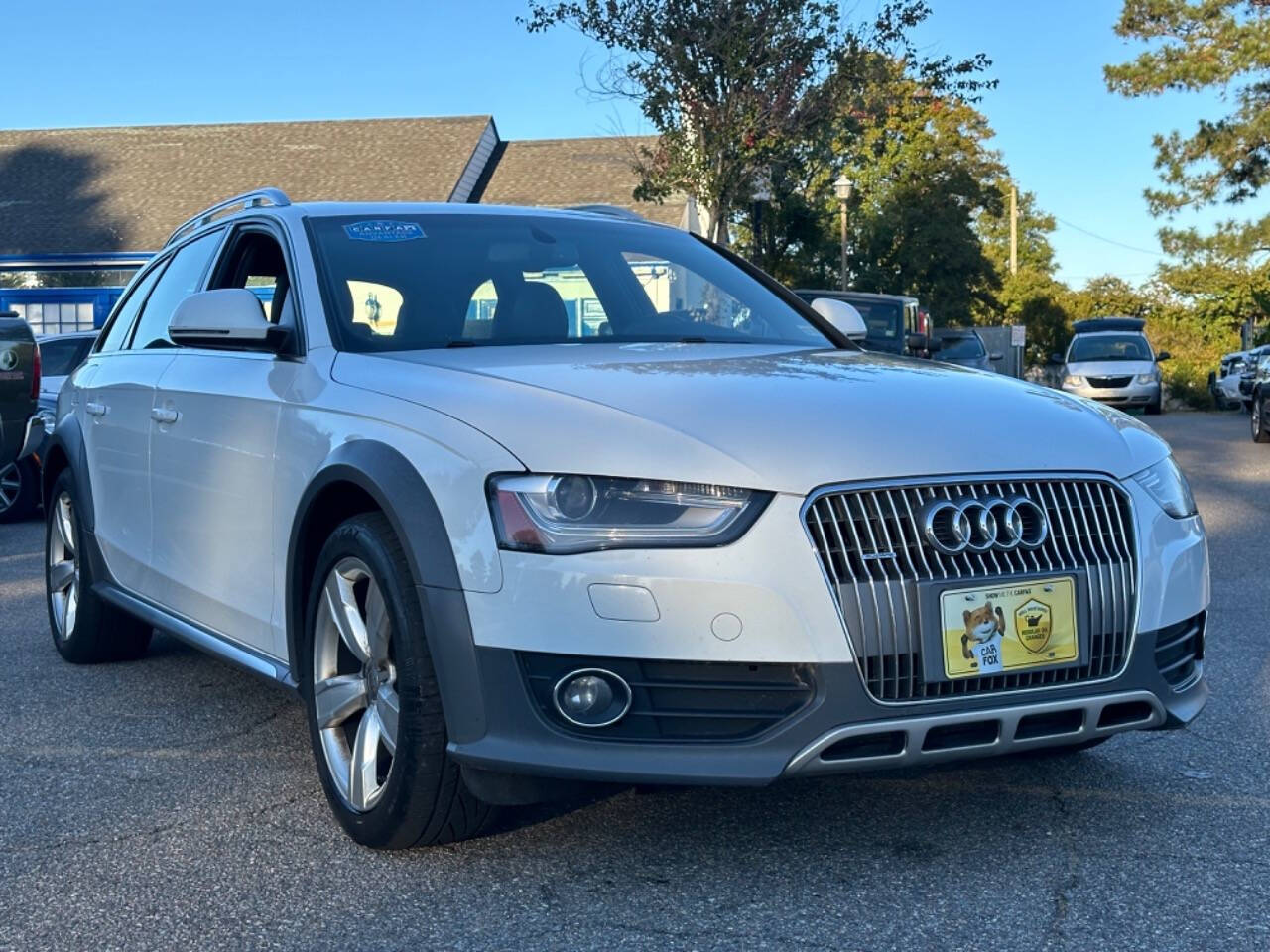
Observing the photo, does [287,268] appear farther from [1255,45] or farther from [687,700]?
[1255,45]

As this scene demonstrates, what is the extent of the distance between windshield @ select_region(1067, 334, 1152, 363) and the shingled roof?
13.2m

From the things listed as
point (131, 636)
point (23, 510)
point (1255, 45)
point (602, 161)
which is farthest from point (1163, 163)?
point (131, 636)

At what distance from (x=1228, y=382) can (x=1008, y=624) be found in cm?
2947

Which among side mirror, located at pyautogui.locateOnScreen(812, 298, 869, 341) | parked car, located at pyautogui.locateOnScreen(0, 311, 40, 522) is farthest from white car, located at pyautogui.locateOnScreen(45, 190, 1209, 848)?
parked car, located at pyautogui.locateOnScreen(0, 311, 40, 522)

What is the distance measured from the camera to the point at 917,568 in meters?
3.31

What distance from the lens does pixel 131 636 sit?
6.22 meters

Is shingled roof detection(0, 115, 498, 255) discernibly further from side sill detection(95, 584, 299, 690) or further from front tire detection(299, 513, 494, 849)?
front tire detection(299, 513, 494, 849)

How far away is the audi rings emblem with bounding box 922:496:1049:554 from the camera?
11.0 ft

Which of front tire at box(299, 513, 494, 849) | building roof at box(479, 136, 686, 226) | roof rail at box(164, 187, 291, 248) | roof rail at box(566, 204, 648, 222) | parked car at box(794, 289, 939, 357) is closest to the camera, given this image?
front tire at box(299, 513, 494, 849)

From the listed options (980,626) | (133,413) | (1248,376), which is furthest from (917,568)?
(1248,376)

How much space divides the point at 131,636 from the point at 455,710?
327 cm

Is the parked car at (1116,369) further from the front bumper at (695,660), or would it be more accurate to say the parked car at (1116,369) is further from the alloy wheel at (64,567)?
the front bumper at (695,660)

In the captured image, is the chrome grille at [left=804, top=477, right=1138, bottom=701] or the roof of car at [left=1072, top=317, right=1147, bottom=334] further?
the roof of car at [left=1072, top=317, right=1147, bottom=334]

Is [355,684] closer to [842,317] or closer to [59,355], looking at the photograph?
[842,317]
